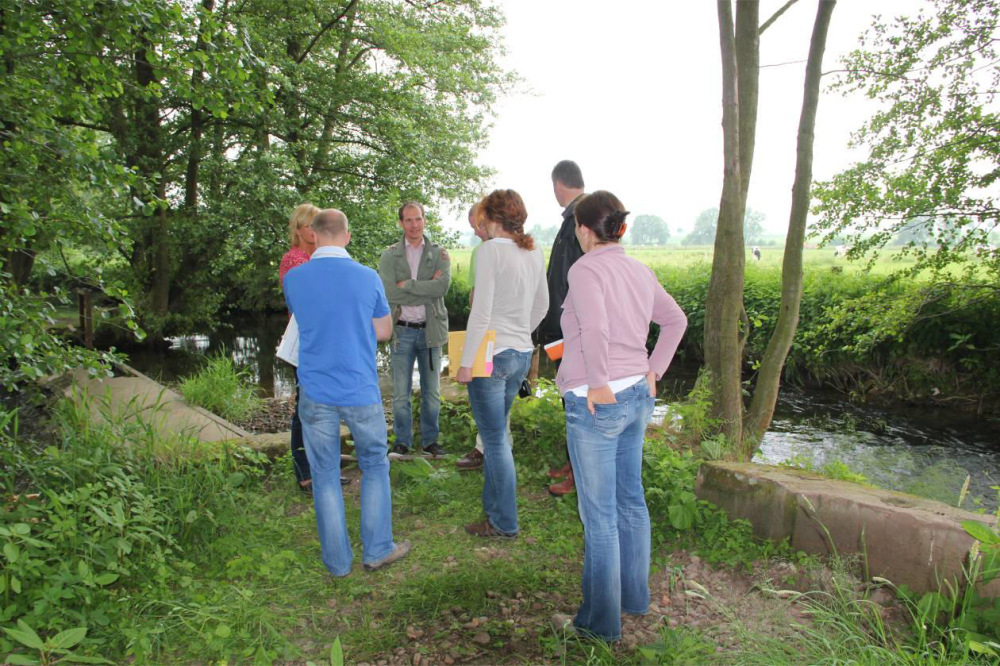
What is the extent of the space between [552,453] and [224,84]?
3.93 m

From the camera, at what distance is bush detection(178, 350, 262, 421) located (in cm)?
A: 775

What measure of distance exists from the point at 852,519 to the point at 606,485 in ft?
4.56

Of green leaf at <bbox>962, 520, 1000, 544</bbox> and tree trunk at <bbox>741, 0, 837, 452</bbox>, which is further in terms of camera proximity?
tree trunk at <bbox>741, 0, 837, 452</bbox>

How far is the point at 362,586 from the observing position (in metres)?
3.27

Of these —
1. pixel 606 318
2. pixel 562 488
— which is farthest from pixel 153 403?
Answer: pixel 606 318

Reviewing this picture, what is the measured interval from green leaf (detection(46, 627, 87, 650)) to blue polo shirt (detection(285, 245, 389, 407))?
1.34 meters

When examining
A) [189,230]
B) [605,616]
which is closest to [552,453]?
[605,616]

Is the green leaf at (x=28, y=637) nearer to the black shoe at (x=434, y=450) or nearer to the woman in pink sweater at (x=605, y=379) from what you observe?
the woman in pink sweater at (x=605, y=379)

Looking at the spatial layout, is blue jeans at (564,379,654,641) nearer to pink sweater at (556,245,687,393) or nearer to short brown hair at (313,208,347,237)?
pink sweater at (556,245,687,393)

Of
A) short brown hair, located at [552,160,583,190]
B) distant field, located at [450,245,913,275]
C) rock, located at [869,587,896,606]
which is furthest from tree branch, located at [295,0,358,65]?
rock, located at [869,587,896,606]

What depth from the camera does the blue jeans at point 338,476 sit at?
322 centimetres

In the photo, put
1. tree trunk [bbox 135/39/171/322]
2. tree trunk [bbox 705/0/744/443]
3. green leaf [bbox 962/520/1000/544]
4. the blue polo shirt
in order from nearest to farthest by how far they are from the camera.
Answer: green leaf [bbox 962/520/1000/544] < the blue polo shirt < tree trunk [bbox 705/0/744/443] < tree trunk [bbox 135/39/171/322]

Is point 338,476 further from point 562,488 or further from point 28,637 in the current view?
point 562,488

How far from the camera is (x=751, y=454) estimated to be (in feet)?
18.1
